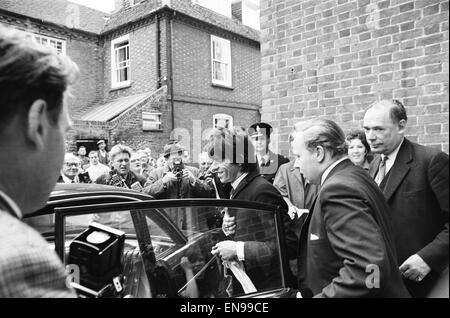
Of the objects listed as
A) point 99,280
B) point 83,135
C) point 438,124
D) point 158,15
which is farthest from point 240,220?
point 158,15

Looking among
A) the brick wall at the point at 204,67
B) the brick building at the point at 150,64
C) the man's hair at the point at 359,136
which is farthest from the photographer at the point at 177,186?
the brick wall at the point at 204,67

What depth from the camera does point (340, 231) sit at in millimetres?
1651

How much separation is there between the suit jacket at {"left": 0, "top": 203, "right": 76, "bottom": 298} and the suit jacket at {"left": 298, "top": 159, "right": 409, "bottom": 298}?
47.8 inches

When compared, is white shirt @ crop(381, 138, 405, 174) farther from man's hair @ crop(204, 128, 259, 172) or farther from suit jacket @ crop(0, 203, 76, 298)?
suit jacket @ crop(0, 203, 76, 298)

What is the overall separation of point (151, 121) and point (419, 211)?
41.7ft

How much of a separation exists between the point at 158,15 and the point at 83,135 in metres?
5.87

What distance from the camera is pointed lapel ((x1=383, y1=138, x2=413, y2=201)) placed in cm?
245

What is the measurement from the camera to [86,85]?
15.9 metres

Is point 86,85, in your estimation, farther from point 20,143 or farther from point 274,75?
point 20,143

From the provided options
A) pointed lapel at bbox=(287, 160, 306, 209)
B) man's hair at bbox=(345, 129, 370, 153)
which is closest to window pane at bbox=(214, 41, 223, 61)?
man's hair at bbox=(345, 129, 370, 153)

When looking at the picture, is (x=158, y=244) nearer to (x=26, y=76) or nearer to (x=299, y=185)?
(x=26, y=76)

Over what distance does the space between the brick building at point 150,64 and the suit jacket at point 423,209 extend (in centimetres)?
1130

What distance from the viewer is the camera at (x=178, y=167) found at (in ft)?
14.6

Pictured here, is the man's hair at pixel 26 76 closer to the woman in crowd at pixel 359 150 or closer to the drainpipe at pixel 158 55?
the woman in crowd at pixel 359 150
